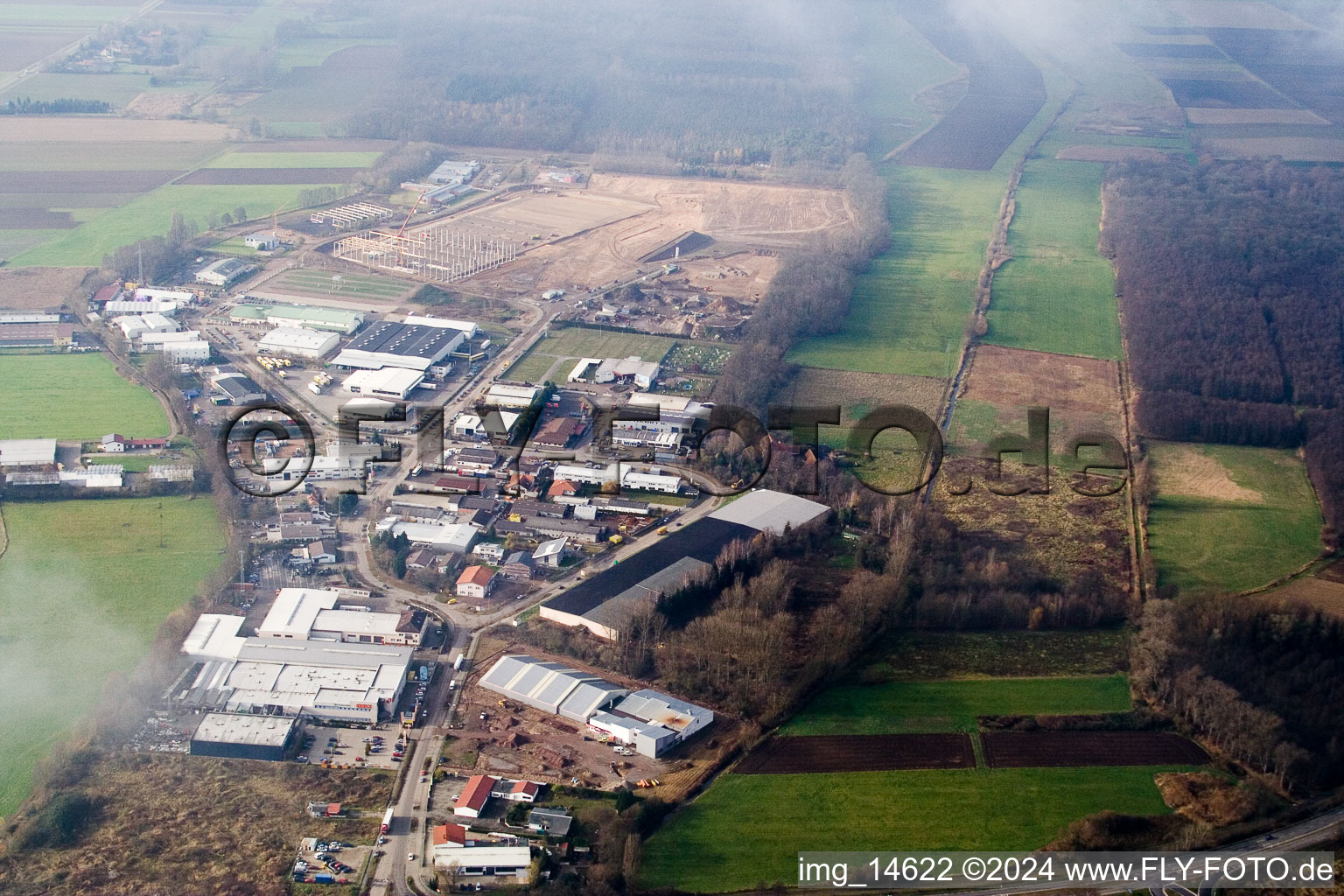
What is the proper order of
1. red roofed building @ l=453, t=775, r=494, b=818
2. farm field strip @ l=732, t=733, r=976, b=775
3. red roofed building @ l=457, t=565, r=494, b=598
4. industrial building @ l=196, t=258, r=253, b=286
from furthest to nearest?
industrial building @ l=196, t=258, r=253, b=286
red roofed building @ l=457, t=565, r=494, b=598
farm field strip @ l=732, t=733, r=976, b=775
red roofed building @ l=453, t=775, r=494, b=818

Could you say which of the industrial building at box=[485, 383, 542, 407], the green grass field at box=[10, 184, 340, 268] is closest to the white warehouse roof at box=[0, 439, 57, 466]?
the industrial building at box=[485, 383, 542, 407]

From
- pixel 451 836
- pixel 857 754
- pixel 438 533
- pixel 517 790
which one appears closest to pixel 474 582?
pixel 438 533

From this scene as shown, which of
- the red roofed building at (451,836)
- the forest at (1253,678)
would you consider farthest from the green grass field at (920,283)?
the red roofed building at (451,836)

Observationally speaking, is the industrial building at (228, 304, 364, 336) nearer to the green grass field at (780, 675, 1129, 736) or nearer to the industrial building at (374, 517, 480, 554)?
the industrial building at (374, 517, 480, 554)

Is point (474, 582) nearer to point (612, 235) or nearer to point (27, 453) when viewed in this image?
point (27, 453)

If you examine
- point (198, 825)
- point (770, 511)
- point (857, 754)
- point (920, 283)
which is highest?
point (920, 283)

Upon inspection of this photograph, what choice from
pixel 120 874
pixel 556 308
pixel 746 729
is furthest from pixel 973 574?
pixel 556 308
